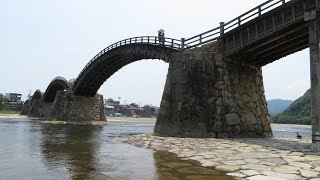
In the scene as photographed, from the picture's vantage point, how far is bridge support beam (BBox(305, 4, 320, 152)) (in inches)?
499

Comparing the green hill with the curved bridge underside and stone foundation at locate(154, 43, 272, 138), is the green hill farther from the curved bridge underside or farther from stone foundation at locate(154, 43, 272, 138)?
stone foundation at locate(154, 43, 272, 138)

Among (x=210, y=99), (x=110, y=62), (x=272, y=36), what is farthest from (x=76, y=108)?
(x=272, y=36)

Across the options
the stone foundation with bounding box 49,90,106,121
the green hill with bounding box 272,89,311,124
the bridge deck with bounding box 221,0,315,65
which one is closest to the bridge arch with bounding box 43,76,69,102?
the stone foundation with bounding box 49,90,106,121

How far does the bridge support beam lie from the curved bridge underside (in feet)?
43.5

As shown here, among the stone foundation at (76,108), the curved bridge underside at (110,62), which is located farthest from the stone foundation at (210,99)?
the stone foundation at (76,108)

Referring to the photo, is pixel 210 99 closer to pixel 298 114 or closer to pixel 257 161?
pixel 257 161

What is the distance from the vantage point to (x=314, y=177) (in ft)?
24.4

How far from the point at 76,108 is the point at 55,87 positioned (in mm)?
16715

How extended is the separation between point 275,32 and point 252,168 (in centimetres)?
994

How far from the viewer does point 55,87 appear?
61281mm

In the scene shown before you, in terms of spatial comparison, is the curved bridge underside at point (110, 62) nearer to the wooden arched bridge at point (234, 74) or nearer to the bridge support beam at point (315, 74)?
the wooden arched bridge at point (234, 74)

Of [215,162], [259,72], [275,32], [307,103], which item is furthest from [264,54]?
[307,103]

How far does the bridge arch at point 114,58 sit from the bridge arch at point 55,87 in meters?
5.63

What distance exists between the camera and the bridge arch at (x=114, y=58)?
2809cm
